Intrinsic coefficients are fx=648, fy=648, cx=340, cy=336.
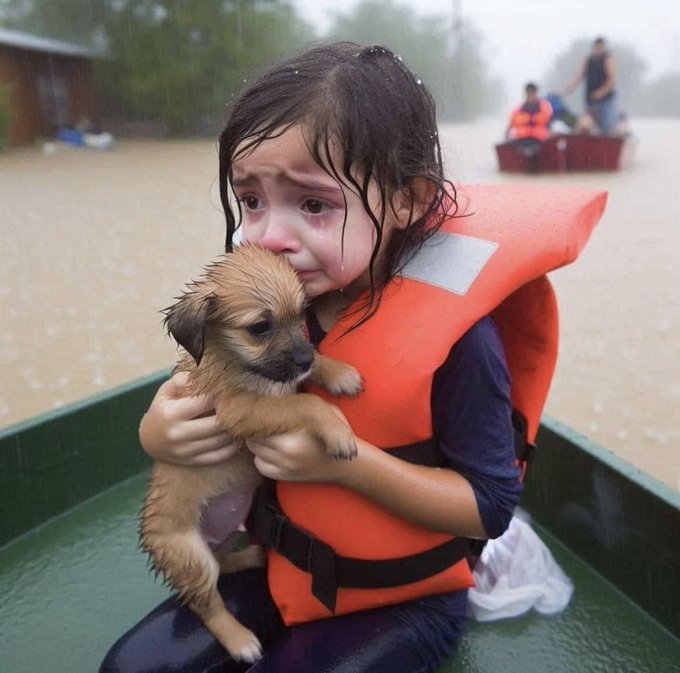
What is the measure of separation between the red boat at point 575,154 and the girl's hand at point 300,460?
11.2 m

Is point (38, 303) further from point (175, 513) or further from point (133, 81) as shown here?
point (133, 81)

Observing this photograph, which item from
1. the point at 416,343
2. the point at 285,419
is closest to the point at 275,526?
the point at 285,419

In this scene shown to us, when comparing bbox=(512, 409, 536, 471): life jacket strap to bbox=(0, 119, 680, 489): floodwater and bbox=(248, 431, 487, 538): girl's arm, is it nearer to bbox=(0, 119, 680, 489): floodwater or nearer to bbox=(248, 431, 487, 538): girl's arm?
bbox=(248, 431, 487, 538): girl's arm

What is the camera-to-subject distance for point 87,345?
500 cm

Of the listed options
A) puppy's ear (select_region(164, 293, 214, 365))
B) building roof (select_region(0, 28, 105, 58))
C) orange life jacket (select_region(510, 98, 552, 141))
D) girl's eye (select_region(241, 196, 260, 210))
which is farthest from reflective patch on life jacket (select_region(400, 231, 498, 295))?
building roof (select_region(0, 28, 105, 58))

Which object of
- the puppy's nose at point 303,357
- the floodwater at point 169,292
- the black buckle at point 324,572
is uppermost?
the puppy's nose at point 303,357

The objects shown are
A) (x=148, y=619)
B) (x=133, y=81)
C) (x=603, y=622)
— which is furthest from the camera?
(x=133, y=81)

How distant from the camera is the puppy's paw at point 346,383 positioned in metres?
1.56

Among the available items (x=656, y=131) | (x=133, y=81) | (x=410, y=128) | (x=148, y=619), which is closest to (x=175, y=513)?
(x=148, y=619)

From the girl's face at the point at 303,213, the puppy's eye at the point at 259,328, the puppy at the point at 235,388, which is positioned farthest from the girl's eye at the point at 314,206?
the puppy's eye at the point at 259,328

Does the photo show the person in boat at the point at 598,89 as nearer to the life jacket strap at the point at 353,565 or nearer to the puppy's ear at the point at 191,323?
the life jacket strap at the point at 353,565

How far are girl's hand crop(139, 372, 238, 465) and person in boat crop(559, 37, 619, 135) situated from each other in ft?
43.5

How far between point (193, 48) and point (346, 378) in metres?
19.3

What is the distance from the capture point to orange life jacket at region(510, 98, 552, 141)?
39.9 ft
